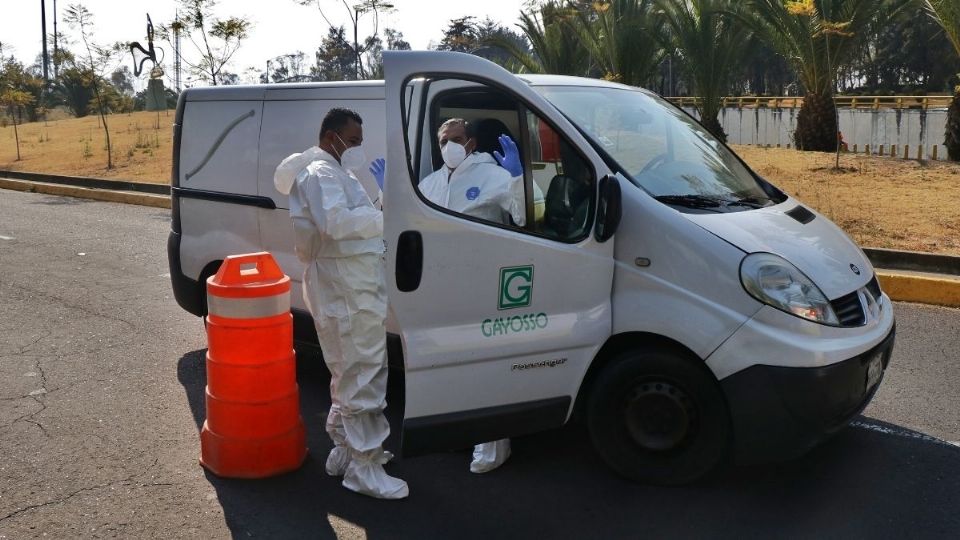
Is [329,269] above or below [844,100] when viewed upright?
below

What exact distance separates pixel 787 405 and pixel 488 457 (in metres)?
1.39

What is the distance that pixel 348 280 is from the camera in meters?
3.88

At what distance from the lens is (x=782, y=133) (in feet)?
108

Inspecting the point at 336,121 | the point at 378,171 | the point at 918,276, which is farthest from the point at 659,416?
the point at 918,276

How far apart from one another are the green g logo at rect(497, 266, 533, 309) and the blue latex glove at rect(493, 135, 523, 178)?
18.8 inches

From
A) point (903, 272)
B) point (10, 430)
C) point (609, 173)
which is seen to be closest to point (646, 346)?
point (609, 173)

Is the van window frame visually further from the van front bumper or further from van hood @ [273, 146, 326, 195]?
the van front bumper

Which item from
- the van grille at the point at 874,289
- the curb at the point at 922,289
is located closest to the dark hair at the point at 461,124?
the van grille at the point at 874,289

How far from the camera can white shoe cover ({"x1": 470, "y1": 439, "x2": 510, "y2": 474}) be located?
14.1ft

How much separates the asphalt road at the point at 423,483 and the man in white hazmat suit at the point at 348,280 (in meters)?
0.27

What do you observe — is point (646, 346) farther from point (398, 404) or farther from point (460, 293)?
point (398, 404)

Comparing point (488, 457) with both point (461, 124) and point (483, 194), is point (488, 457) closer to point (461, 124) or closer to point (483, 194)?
point (483, 194)

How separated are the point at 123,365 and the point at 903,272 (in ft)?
22.4

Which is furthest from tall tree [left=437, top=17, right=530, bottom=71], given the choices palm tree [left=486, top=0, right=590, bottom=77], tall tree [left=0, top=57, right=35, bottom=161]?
tall tree [left=0, top=57, right=35, bottom=161]
